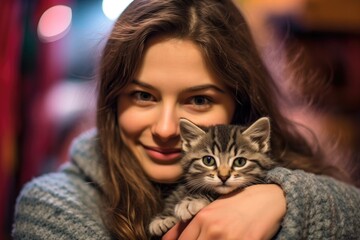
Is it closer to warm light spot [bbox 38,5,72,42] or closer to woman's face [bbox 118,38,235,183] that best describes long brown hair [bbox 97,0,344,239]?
woman's face [bbox 118,38,235,183]

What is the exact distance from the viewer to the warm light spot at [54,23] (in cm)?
209

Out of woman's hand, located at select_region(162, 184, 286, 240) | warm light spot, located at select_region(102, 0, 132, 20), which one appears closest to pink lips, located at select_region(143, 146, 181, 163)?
woman's hand, located at select_region(162, 184, 286, 240)

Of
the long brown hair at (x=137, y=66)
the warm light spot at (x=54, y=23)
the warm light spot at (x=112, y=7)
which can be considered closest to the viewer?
the long brown hair at (x=137, y=66)

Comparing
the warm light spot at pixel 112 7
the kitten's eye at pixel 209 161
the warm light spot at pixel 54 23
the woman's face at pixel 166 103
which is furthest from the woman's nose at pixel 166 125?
the warm light spot at pixel 54 23

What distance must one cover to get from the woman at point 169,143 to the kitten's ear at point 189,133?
29 mm

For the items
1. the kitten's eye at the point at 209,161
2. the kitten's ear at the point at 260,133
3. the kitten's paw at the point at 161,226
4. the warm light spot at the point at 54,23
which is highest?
the warm light spot at the point at 54,23

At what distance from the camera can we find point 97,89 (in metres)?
1.44

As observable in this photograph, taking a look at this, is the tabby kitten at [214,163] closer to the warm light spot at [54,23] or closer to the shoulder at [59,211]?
the shoulder at [59,211]

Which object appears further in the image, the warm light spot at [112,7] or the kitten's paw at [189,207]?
the warm light spot at [112,7]

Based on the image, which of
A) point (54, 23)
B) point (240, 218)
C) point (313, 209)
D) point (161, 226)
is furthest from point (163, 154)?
point (54, 23)

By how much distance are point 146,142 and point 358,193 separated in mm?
699

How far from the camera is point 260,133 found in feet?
4.03

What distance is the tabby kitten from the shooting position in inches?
45.8

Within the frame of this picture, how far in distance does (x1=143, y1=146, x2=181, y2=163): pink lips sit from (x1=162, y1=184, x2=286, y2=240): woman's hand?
23 centimetres
